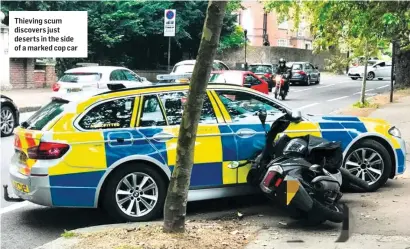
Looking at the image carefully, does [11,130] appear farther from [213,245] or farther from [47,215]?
[213,245]

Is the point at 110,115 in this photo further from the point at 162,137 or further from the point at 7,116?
the point at 7,116

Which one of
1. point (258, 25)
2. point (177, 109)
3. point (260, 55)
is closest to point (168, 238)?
point (177, 109)

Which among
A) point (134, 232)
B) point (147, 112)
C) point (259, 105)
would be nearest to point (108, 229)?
point (134, 232)

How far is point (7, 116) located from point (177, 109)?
25.4 ft

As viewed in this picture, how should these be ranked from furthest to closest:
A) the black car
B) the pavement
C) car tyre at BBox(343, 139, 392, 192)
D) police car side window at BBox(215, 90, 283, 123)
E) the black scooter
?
the black car → car tyre at BBox(343, 139, 392, 192) → police car side window at BBox(215, 90, 283, 123) → the pavement → the black scooter

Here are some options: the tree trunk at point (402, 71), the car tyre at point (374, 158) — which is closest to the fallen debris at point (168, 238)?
the car tyre at point (374, 158)

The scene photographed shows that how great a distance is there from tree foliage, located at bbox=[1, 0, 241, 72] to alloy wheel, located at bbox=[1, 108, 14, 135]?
17522 mm

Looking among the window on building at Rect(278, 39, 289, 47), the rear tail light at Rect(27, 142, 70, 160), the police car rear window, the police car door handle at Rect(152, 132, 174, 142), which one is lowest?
the rear tail light at Rect(27, 142, 70, 160)

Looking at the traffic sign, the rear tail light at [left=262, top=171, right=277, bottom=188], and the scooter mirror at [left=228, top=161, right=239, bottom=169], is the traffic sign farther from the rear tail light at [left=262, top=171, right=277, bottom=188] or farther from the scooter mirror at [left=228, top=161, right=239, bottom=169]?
the rear tail light at [left=262, top=171, right=277, bottom=188]

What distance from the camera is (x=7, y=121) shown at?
13.1 m

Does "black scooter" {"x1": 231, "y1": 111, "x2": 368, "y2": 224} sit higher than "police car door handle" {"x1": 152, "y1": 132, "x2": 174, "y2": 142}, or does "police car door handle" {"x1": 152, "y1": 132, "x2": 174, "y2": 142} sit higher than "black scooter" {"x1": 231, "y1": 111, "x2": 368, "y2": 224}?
"police car door handle" {"x1": 152, "y1": 132, "x2": 174, "y2": 142}

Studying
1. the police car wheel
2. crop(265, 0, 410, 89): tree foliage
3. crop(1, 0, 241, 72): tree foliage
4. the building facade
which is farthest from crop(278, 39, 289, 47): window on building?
the police car wheel

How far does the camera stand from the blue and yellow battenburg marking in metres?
6.00

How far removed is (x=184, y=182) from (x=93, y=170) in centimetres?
130
